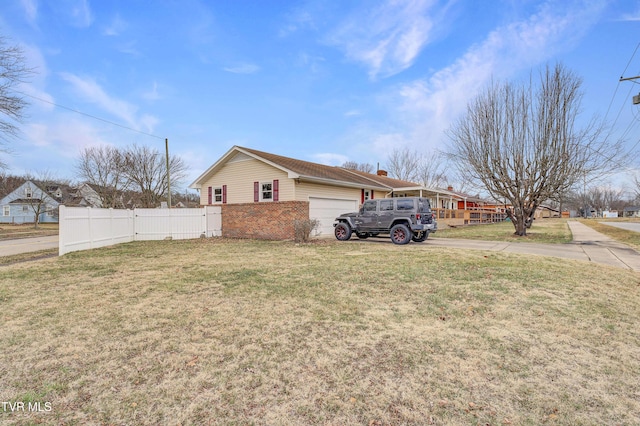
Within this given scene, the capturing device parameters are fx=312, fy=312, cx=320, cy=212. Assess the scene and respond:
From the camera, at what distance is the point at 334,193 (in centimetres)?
1723

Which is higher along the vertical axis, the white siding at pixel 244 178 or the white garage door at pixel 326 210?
the white siding at pixel 244 178

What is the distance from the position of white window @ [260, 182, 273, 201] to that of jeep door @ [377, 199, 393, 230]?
19.2ft

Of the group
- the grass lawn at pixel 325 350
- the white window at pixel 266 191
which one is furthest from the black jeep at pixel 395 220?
the grass lawn at pixel 325 350

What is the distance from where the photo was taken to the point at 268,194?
1612 cm

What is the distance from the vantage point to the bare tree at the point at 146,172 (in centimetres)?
3119

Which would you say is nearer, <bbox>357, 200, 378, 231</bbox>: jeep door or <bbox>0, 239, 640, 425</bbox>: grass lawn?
<bbox>0, 239, 640, 425</bbox>: grass lawn

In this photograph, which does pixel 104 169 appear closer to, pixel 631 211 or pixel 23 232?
pixel 23 232

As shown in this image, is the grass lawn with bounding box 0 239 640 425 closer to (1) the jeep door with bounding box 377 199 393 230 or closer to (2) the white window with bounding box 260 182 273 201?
(1) the jeep door with bounding box 377 199 393 230

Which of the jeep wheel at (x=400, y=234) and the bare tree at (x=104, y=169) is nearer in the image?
the jeep wheel at (x=400, y=234)

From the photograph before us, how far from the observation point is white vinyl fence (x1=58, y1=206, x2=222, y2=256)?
38.0 feet

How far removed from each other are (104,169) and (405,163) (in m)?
37.3

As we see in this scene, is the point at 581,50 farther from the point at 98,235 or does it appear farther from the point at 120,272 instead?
the point at 98,235

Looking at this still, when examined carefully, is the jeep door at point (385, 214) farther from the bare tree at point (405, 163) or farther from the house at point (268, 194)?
the bare tree at point (405, 163)

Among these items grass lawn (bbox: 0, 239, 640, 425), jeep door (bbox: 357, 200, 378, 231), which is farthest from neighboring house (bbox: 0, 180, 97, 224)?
grass lawn (bbox: 0, 239, 640, 425)
